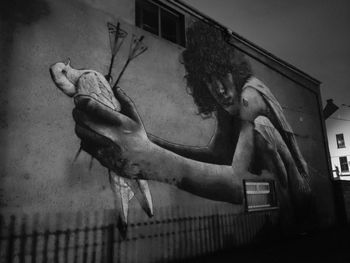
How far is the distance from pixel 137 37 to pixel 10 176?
4.32 metres

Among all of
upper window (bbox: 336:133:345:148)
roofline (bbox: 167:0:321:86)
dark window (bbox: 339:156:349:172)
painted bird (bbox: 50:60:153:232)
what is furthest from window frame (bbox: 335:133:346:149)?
painted bird (bbox: 50:60:153:232)

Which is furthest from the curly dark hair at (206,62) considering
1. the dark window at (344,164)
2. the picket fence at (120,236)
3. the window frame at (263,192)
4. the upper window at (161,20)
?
the dark window at (344,164)

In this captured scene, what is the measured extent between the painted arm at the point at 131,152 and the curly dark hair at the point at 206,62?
1.93 m

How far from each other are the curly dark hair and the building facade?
0.14 feet

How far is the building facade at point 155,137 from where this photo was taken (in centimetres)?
483

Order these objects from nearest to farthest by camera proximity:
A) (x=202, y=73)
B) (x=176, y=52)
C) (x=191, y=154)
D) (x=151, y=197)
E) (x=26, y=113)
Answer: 1. (x=26, y=113)
2. (x=151, y=197)
3. (x=191, y=154)
4. (x=176, y=52)
5. (x=202, y=73)

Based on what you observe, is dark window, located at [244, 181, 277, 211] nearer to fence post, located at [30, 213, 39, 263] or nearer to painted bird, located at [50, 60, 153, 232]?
painted bird, located at [50, 60, 153, 232]

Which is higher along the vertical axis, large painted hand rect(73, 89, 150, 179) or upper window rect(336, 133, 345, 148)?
upper window rect(336, 133, 345, 148)

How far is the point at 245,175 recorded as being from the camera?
29.2 ft

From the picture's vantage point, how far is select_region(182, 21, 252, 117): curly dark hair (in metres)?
8.21

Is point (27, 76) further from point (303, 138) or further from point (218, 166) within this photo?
point (303, 138)

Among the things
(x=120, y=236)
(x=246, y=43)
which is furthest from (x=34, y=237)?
(x=246, y=43)

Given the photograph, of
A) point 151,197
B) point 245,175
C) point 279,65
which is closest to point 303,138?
point 279,65

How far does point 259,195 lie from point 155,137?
15.6ft
